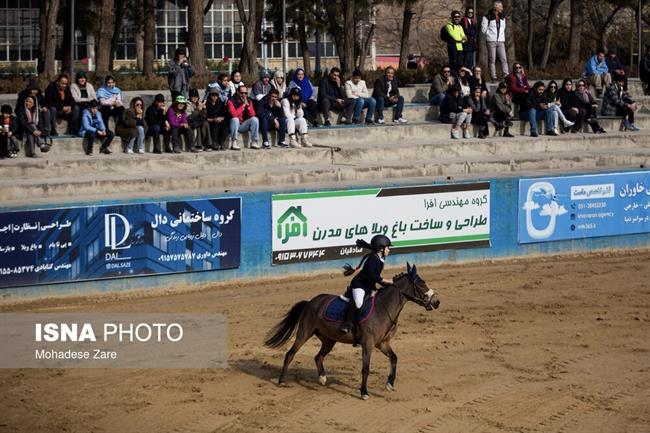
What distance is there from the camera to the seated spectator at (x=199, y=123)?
2539cm

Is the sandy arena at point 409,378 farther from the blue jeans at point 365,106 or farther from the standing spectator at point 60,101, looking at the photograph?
the blue jeans at point 365,106

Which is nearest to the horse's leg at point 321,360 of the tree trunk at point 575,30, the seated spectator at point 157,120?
the seated spectator at point 157,120

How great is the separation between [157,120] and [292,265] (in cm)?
502

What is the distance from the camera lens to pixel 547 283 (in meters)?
22.3

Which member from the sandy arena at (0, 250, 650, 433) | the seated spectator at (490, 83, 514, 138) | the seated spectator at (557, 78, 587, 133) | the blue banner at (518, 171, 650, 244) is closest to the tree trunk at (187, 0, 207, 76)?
the seated spectator at (490, 83, 514, 138)

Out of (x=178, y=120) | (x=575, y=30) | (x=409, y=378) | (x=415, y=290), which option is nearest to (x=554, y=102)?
(x=178, y=120)

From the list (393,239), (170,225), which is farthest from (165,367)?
(393,239)

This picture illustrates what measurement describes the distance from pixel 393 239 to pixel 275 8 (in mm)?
29080

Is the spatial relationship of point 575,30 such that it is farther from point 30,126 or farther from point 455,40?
point 30,126

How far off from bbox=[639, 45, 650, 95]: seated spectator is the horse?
21330 mm

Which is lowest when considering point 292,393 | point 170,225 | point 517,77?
point 292,393

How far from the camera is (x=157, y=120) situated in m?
24.9

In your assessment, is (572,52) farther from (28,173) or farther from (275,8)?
(28,173)

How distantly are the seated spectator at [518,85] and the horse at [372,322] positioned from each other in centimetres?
1645
